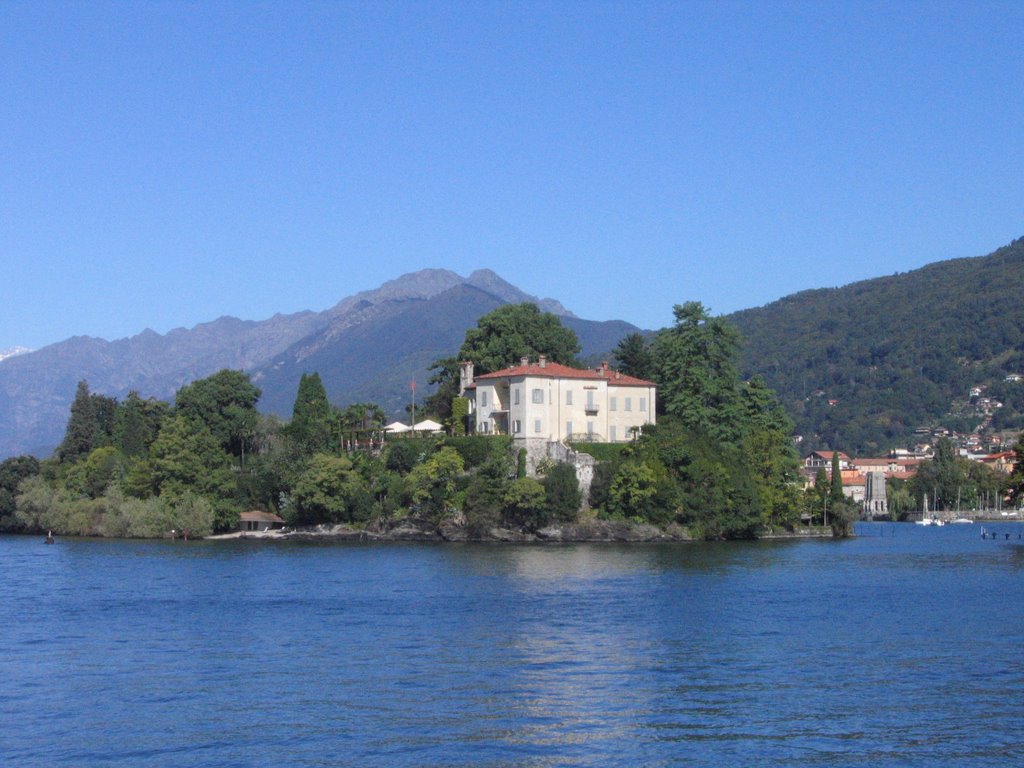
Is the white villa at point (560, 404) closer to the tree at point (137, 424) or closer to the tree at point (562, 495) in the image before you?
the tree at point (562, 495)

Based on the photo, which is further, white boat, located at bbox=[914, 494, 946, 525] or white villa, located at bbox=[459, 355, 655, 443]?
white boat, located at bbox=[914, 494, 946, 525]

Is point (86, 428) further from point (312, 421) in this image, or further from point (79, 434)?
point (312, 421)

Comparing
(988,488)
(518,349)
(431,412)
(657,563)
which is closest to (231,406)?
(431,412)

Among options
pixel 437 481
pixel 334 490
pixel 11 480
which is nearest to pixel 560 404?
pixel 437 481

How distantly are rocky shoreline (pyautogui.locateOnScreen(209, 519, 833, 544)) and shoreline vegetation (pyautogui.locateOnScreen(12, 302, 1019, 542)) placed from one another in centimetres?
10

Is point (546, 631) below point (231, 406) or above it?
below

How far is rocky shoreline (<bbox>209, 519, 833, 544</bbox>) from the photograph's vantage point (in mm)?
74312

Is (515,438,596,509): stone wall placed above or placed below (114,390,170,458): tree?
below

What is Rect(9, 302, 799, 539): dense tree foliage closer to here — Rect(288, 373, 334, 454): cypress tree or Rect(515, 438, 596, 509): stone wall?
Rect(288, 373, 334, 454): cypress tree

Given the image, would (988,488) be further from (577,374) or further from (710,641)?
(710,641)

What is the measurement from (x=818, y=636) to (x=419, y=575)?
21354mm

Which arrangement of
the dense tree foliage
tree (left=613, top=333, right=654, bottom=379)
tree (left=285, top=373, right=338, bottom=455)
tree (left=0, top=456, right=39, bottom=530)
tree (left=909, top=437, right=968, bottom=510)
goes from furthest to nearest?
1. tree (left=909, top=437, right=968, bottom=510)
2. tree (left=0, top=456, right=39, bottom=530)
3. tree (left=613, top=333, right=654, bottom=379)
4. tree (left=285, top=373, right=338, bottom=455)
5. the dense tree foliage

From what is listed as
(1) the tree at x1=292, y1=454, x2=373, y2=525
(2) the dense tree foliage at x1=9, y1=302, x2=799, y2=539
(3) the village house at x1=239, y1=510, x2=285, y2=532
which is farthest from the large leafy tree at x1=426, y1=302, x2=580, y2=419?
(3) the village house at x1=239, y1=510, x2=285, y2=532

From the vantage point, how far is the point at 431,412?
3725 inches
